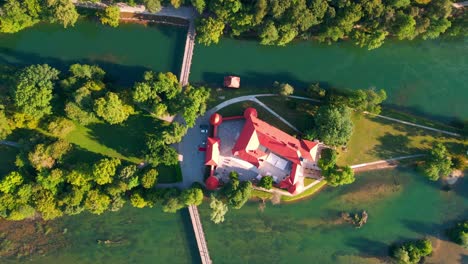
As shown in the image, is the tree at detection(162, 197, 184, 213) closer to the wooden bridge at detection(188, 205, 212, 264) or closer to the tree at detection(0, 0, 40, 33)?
the wooden bridge at detection(188, 205, 212, 264)

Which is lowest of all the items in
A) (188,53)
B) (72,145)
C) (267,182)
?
(72,145)

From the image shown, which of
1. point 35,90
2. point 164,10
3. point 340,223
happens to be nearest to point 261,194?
point 340,223

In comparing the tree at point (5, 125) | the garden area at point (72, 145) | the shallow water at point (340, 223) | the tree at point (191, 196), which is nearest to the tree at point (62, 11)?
the garden area at point (72, 145)

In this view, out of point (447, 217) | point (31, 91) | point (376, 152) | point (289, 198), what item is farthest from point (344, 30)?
point (31, 91)

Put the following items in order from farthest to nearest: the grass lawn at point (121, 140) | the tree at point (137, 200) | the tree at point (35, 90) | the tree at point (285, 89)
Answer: the grass lawn at point (121, 140)
the tree at point (285, 89)
the tree at point (137, 200)
the tree at point (35, 90)

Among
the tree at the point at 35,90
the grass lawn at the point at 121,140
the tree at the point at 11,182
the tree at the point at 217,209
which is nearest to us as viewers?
the tree at the point at 35,90

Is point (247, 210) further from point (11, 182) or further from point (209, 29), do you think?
point (11, 182)

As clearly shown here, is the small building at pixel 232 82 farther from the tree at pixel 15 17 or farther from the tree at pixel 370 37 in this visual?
the tree at pixel 15 17

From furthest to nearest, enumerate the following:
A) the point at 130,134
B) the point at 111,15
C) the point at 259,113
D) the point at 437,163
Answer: the point at 259,113 → the point at 130,134 → the point at 437,163 → the point at 111,15
